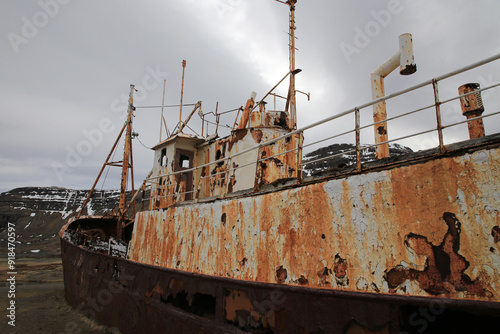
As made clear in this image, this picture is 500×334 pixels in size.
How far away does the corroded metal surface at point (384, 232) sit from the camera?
2.78m

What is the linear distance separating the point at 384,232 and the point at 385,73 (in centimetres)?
386

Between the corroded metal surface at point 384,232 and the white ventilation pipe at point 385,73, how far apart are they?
1.82 meters

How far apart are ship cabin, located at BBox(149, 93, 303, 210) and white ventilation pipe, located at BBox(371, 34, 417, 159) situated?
2.34m

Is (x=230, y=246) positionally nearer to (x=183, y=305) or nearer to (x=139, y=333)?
(x=183, y=305)

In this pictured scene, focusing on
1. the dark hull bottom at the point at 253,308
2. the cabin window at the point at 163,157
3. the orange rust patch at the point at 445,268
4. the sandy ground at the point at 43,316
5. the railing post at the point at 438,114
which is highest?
the cabin window at the point at 163,157

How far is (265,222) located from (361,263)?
177cm

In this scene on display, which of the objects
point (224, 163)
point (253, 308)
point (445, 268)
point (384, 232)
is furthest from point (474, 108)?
point (224, 163)

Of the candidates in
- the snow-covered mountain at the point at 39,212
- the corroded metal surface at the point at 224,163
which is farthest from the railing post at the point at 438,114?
the snow-covered mountain at the point at 39,212

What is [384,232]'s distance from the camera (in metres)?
3.43

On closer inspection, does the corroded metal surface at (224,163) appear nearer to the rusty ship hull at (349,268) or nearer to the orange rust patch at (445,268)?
the rusty ship hull at (349,268)

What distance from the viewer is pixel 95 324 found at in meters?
7.24

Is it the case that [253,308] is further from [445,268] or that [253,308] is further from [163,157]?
[163,157]

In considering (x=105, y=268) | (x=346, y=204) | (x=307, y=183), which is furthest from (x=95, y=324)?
(x=346, y=204)

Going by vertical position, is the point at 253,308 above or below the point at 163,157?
below
